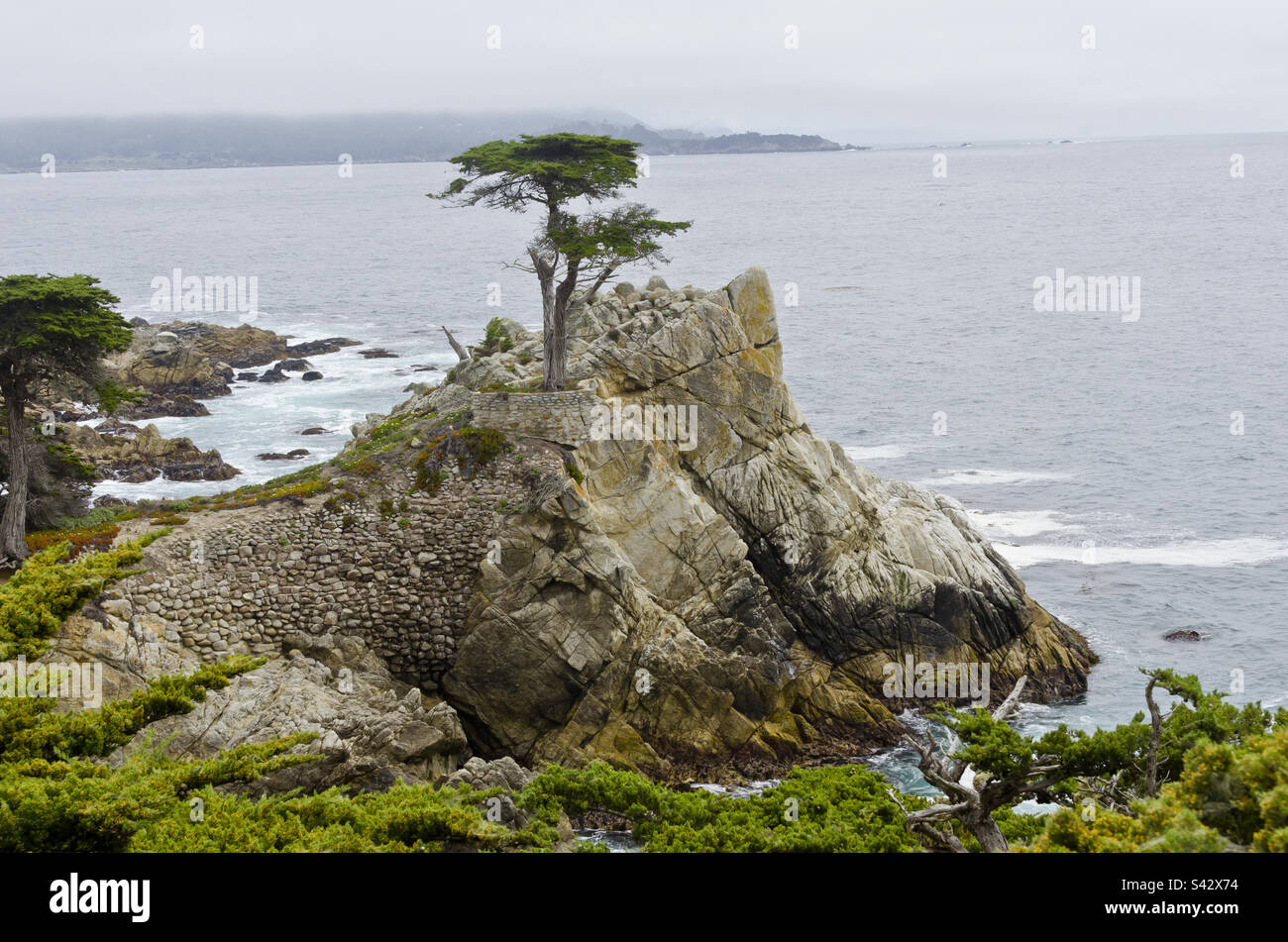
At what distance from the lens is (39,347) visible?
25328mm

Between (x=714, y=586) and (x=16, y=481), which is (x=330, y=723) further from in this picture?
(x=16, y=481)

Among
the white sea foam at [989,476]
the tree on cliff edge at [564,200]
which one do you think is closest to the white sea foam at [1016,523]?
the white sea foam at [989,476]

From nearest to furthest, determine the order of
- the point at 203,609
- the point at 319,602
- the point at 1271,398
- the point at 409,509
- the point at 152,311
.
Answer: the point at 203,609 → the point at 319,602 → the point at 409,509 → the point at 1271,398 → the point at 152,311

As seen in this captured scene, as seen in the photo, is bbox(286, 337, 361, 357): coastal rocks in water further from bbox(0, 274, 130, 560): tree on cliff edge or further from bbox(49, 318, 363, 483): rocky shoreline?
bbox(0, 274, 130, 560): tree on cliff edge

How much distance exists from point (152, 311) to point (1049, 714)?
8104cm

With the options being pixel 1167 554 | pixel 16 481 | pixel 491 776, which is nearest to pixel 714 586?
pixel 491 776

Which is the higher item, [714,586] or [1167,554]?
[714,586]

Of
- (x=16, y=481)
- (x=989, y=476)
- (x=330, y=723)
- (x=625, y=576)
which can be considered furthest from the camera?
(x=989, y=476)

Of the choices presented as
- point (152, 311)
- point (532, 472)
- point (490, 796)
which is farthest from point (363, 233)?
point (490, 796)

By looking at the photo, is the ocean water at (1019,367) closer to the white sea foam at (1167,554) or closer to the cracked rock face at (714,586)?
the white sea foam at (1167,554)

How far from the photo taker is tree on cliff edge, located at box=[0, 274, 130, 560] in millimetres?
24594

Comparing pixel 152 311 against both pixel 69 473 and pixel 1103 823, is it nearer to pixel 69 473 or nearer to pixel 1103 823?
pixel 69 473

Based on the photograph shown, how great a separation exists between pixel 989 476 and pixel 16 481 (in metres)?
41.2
